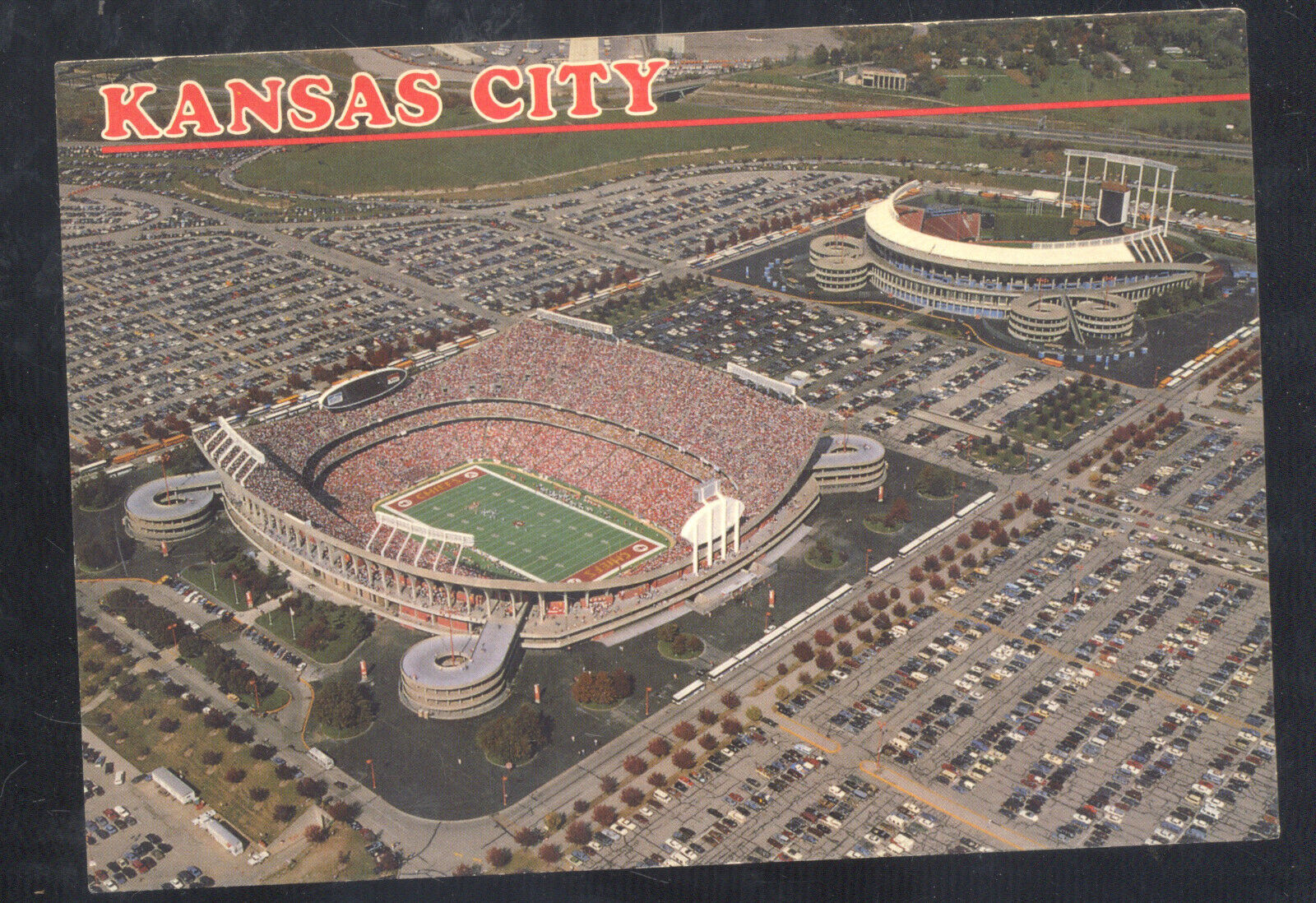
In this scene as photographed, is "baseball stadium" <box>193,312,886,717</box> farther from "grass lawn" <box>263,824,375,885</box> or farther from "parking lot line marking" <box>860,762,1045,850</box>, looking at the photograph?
"parking lot line marking" <box>860,762,1045,850</box>

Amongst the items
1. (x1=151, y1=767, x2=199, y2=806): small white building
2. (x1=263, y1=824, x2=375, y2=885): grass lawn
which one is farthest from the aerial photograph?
(x1=151, y1=767, x2=199, y2=806): small white building

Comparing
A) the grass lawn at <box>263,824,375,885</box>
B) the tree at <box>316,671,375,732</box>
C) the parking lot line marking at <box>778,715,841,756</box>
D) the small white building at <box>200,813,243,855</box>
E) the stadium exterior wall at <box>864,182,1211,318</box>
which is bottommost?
the grass lawn at <box>263,824,375,885</box>

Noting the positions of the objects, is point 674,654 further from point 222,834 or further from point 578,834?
point 222,834

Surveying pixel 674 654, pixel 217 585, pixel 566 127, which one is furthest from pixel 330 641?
pixel 566 127

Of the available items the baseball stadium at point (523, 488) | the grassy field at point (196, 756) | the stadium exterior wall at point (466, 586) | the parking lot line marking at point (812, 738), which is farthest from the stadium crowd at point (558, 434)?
the parking lot line marking at point (812, 738)

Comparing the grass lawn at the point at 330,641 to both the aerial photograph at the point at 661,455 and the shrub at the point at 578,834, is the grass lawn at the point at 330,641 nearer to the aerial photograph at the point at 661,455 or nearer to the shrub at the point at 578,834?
the aerial photograph at the point at 661,455

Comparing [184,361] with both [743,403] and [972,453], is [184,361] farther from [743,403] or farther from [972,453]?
[972,453]
